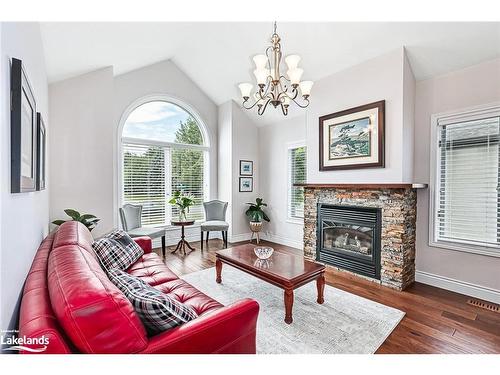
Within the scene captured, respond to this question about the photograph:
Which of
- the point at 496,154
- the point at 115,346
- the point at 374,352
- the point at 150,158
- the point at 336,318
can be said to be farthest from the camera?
the point at 150,158

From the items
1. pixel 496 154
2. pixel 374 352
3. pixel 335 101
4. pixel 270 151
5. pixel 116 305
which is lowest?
pixel 374 352

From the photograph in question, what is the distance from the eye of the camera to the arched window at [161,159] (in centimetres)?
470

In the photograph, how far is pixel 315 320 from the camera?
91.3 inches

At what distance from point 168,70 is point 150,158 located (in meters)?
1.77

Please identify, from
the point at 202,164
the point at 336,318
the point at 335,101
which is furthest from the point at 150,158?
the point at 336,318

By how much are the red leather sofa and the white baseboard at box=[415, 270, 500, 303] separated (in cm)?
286

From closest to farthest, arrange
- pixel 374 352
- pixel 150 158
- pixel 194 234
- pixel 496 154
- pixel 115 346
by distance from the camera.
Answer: pixel 115 346, pixel 374 352, pixel 496 154, pixel 150 158, pixel 194 234

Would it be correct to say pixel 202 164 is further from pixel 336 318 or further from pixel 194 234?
pixel 336 318

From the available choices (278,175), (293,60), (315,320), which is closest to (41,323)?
(315,320)

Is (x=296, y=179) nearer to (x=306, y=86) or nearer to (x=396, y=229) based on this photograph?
(x=396, y=229)

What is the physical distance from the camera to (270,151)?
5570 millimetres

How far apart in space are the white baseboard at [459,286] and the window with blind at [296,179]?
2.22 meters

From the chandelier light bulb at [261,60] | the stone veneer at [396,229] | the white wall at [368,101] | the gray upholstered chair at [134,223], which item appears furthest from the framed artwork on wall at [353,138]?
the gray upholstered chair at [134,223]

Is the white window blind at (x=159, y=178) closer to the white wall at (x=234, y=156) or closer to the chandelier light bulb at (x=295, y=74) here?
the white wall at (x=234, y=156)
